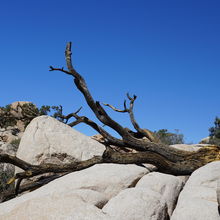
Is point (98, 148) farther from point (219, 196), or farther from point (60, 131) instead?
point (219, 196)

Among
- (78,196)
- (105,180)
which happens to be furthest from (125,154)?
(78,196)

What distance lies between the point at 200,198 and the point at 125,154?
2946 millimetres

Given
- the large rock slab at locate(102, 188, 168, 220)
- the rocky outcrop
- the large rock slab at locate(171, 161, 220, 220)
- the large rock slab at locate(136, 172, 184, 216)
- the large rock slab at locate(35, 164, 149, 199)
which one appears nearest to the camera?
the rocky outcrop

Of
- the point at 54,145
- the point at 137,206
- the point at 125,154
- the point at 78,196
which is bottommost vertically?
the point at 137,206

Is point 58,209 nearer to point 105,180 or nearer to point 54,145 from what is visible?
point 105,180

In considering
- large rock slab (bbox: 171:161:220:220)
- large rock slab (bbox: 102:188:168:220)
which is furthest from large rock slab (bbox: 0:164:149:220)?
large rock slab (bbox: 171:161:220:220)

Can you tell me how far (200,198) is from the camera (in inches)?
249

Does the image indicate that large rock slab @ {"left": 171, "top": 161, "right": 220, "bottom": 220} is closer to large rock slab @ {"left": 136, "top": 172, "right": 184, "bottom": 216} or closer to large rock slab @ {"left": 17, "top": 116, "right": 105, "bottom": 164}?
large rock slab @ {"left": 136, "top": 172, "right": 184, "bottom": 216}

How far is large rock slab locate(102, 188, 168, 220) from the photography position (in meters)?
5.46

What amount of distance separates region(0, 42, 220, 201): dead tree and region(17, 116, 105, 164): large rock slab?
58 cm

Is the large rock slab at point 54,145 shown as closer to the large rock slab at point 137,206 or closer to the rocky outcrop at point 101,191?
the rocky outcrop at point 101,191

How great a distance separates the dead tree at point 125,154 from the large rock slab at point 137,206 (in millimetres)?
2640

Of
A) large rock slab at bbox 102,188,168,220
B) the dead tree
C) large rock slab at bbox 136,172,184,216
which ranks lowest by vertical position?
large rock slab at bbox 102,188,168,220

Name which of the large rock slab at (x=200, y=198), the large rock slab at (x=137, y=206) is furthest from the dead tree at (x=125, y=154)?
the large rock slab at (x=137, y=206)
